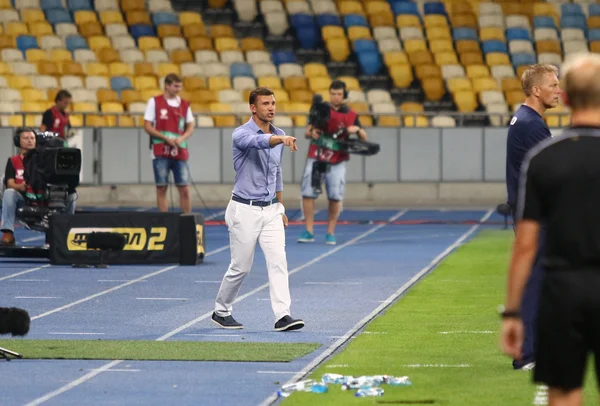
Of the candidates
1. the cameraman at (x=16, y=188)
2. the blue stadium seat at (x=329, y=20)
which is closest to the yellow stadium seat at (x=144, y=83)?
the blue stadium seat at (x=329, y=20)

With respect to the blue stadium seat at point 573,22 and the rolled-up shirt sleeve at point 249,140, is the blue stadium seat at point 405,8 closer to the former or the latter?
the blue stadium seat at point 573,22

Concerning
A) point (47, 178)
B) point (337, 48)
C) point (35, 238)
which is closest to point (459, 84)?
point (337, 48)

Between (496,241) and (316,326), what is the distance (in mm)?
9116

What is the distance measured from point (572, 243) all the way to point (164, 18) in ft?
93.3

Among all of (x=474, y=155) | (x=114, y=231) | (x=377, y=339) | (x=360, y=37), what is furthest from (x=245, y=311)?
(x=360, y=37)

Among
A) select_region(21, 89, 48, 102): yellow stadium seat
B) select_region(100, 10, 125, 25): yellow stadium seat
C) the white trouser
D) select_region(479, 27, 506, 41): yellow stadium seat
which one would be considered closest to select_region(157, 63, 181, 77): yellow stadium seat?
select_region(100, 10, 125, 25): yellow stadium seat

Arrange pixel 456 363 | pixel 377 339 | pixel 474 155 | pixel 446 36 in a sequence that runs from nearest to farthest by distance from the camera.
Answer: pixel 456 363 → pixel 377 339 → pixel 474 155 → pixel 446 36

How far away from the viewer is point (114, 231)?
1661 centimetres

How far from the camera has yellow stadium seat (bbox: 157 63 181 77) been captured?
101 feet

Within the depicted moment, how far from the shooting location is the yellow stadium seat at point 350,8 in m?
32.8

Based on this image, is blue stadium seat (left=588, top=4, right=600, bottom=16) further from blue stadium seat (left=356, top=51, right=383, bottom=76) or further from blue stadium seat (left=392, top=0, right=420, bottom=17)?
blue stadium seat (left=356, top=51, right=383, bottom=76)

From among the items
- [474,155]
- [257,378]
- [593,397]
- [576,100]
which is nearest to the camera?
[576,100]

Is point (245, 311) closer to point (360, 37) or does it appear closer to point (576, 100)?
point (576, 100)

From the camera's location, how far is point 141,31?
106 feet
